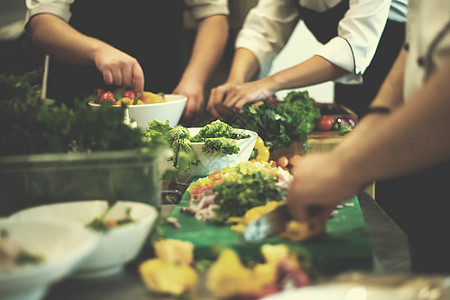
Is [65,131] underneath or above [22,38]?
underneath

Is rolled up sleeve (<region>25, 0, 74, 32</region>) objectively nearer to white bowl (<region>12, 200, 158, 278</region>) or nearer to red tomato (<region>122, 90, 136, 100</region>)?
red tomato (<region>122, 90, 136, 100</region>)

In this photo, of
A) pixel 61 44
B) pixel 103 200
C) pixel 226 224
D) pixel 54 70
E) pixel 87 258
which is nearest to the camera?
pixel 87 258

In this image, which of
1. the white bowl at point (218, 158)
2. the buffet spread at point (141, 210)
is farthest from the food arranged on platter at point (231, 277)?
the white bowl at point (218, 158)

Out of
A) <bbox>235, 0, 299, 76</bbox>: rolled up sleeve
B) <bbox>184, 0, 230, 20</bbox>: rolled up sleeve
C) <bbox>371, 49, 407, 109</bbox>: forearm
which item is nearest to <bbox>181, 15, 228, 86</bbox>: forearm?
<bbox>184, 0, 230, 20</bbox>: rolled up sleeve

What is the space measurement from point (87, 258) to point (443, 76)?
77cm

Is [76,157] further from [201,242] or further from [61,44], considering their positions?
[61,44]

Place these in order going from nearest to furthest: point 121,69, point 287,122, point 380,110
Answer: point 380,110, point 121,69, point 287,122

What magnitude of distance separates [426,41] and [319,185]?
1.32 ft

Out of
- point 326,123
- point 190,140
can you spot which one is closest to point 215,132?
point 190,140

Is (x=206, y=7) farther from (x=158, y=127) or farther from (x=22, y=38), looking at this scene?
→ (x=22, y=38)

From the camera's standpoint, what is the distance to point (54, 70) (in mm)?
2854

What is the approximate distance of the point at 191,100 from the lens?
254 cm

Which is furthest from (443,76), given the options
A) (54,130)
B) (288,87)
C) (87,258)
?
(288,87)

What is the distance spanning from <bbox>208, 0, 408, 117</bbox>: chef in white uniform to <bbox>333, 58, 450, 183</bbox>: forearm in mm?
1436
